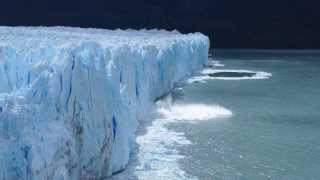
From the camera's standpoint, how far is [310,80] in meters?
11.9

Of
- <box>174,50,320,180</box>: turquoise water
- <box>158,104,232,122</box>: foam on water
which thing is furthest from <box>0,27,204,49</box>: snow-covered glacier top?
<box>174,50,320,180</box>: turquoise water

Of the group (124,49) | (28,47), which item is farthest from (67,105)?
(124,49)

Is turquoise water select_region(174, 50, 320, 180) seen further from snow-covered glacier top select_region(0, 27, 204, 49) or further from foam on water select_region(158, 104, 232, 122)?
snow-covered glacier top select_region(0, 27, 204, 49)

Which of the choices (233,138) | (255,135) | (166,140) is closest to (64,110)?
(166,140)

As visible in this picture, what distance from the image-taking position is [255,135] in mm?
5918

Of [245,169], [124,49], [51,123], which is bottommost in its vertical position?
[245,169]

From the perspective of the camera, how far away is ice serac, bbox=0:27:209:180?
284 cm

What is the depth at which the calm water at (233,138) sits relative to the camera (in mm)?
4496

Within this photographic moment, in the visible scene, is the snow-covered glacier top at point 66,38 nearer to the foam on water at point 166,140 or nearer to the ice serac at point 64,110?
the ice serac at point 64,110

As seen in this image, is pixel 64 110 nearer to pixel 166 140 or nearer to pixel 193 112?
pixel 166 140

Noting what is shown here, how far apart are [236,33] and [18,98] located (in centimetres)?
2410

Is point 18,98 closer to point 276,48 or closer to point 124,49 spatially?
point 124,49

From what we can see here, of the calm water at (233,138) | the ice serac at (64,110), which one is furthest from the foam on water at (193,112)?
the ice serac at (64,110)

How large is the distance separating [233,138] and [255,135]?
0.34 metres
